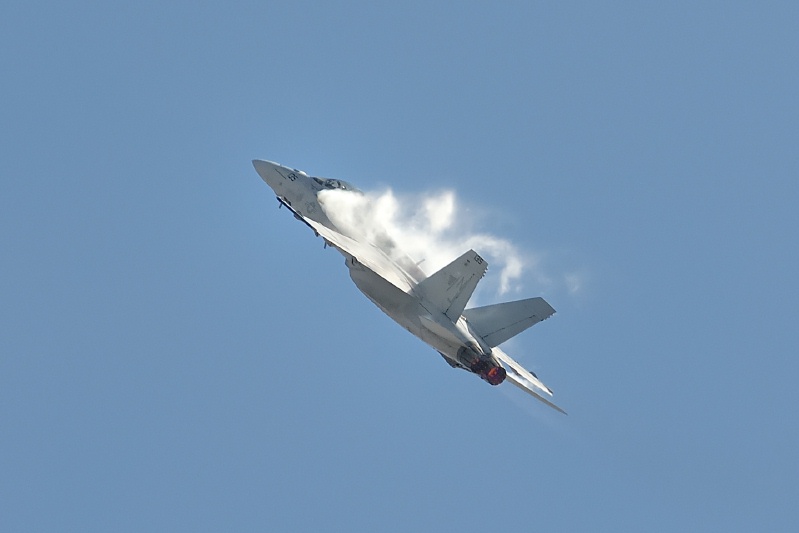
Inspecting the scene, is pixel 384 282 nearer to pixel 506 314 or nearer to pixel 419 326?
pixel 419 326

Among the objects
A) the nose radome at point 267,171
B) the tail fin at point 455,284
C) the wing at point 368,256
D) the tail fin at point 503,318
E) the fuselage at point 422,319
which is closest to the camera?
the tail fin at point 455,284

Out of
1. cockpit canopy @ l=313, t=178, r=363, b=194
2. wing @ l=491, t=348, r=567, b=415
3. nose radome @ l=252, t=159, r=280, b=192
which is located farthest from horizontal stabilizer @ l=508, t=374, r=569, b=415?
nose radome @ l=252, t=159, r=280, b=192

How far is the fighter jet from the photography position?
2709cm

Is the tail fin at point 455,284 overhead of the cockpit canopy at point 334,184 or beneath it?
beneath

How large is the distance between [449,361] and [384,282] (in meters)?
3.08

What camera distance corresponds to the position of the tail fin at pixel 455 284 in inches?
A: 1060

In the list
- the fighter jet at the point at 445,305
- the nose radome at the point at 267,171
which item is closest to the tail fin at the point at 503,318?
the fighter jet at the point at 445,305

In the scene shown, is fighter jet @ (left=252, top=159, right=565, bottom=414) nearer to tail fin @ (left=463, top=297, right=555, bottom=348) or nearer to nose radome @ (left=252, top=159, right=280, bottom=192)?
tail fin @ (left=463, top=297, right=555, bottom=348)

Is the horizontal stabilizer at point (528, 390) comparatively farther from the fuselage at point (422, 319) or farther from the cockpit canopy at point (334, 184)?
the cockpit canopy at point (334, 184)

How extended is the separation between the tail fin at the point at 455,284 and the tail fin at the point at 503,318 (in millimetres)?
1824

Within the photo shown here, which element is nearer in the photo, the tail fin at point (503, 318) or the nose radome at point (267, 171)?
the tail fin at point (503, 318)

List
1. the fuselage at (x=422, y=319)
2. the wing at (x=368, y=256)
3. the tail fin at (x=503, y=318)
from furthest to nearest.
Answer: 1. the tail fin at (x=503, y=318)
2. the wing at (x=368, y=256)
3. the fuselage at (x=422, y=319)

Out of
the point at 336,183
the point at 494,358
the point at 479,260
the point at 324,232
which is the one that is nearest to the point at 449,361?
the point at 494,358

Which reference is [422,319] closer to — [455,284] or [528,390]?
[455,284]
